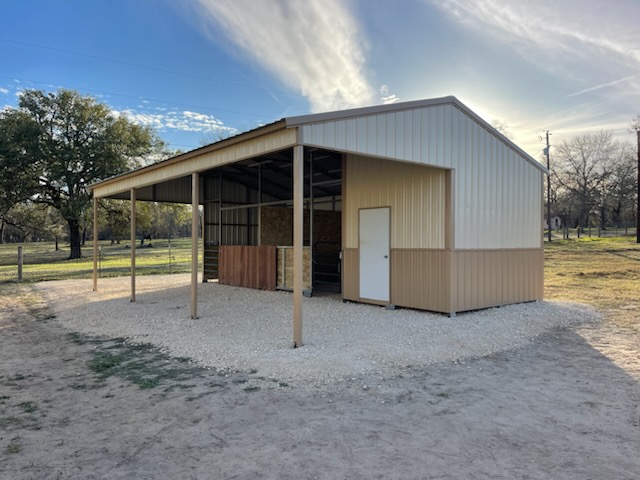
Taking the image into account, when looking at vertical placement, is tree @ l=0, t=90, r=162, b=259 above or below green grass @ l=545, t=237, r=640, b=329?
above

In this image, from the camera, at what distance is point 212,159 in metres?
7.16

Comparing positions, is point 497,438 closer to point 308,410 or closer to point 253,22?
point 308,410

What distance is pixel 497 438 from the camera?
3.06 m

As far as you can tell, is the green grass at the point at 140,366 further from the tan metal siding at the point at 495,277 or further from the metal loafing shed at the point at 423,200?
the tan metal siding at the point at 495,277

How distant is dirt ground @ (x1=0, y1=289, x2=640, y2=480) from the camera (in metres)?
2.66

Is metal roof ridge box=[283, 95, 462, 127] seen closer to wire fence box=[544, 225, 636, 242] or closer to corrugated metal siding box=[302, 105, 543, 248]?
corrugated metal siding box=[302, 105, 543, 248]

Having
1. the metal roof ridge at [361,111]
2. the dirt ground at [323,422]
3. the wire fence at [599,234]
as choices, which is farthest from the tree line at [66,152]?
the wire fence at [599,234]

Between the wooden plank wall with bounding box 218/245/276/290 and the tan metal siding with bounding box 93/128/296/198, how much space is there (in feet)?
11.6

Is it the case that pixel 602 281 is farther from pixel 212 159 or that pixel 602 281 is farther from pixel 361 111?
pixel 212 159

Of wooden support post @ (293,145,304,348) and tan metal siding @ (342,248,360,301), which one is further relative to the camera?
tan metal siding @ (342,248,360,301)

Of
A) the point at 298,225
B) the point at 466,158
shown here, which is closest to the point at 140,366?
the point at 298,225

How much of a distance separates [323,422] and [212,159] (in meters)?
5.04

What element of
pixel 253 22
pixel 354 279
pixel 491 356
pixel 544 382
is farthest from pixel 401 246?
pixel 253 22

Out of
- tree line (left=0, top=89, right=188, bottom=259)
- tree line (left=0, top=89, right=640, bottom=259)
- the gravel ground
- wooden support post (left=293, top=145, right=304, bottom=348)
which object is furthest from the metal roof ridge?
tree line (left=0, top=89, right=640, bottom=259)
